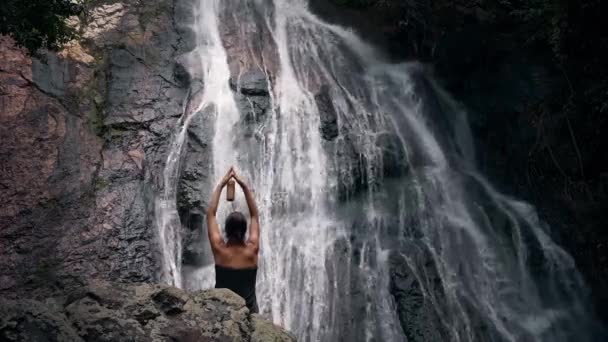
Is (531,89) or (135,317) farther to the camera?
(531,89)

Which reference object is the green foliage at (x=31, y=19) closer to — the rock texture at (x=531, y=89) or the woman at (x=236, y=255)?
the woman at (x=236, y=255)

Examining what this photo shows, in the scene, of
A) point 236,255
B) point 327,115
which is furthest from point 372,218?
point 236,255

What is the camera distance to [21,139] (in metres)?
8.85

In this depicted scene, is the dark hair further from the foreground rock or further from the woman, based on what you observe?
the foreground rock

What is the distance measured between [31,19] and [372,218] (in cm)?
609

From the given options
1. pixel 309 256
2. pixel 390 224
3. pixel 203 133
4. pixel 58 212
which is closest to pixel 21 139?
pixel 58 212

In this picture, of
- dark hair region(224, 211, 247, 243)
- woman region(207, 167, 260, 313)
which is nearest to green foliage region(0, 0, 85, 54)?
woman region(207, 167, 260, 313)

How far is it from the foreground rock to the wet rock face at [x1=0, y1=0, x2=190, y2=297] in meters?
3.99

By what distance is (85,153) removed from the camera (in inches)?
364

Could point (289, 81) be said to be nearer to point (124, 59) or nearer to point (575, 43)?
point (124, 59)

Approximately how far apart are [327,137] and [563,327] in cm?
531

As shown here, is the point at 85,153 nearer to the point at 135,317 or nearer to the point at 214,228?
the point at 214,228

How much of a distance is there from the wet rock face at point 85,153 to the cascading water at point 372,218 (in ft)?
1.74

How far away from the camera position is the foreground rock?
3.55 m
